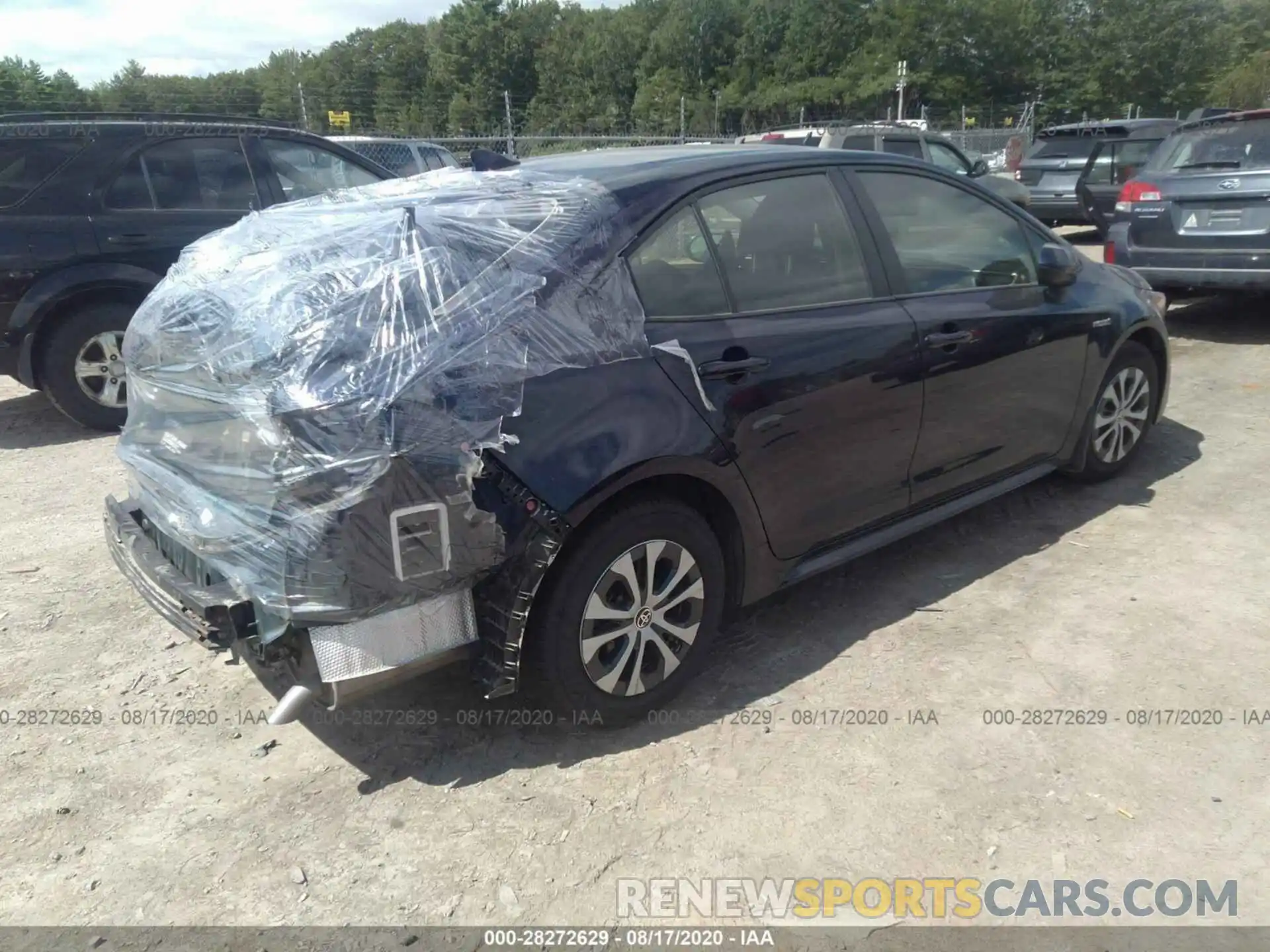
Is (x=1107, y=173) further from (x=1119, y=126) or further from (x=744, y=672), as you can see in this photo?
(x=744, y=672)

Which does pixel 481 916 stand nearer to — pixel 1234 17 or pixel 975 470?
pixel 975 470

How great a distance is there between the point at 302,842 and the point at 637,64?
70.9 m

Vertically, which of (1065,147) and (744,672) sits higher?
(1065,147)

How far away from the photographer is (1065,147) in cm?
1370

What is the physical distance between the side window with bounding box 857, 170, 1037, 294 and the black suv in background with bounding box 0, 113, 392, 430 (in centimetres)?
423

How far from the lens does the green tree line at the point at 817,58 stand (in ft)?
187

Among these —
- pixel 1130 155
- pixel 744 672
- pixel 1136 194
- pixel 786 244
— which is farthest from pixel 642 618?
pixel 1130 155

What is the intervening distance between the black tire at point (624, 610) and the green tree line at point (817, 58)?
4818 centimetres

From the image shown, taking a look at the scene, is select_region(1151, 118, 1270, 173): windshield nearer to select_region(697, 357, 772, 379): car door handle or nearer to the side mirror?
the side mirror

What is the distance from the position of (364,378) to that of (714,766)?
1.54m

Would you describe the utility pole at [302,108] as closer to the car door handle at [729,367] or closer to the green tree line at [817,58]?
the car door handle at [729,367]

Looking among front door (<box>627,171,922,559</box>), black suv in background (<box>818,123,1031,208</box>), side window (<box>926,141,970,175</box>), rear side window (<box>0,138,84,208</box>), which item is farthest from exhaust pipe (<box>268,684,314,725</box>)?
side window (<box>926,141,970,175</box>)

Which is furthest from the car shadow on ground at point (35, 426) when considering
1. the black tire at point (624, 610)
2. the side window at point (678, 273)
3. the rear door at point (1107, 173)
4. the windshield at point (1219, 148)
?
the rear door at point (1107, 173)

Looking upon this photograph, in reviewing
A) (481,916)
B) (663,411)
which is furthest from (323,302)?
(481,916)
